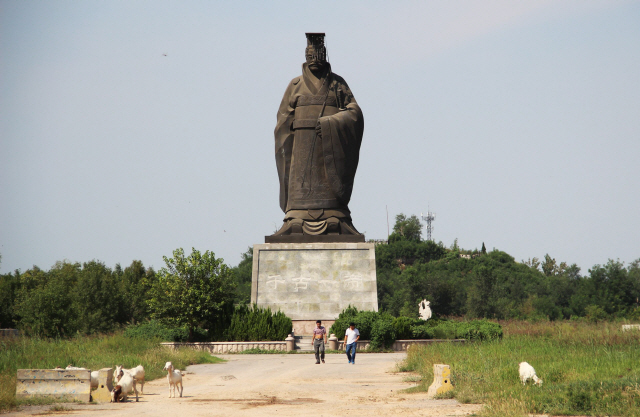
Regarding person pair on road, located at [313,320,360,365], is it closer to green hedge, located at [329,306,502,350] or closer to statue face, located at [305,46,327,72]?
green hedge, located at [329,306,502,350]

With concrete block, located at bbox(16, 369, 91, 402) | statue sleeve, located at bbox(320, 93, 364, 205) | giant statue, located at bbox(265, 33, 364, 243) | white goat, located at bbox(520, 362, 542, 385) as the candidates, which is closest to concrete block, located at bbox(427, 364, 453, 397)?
white goat, located at bbox(520, 362, 542, 385)

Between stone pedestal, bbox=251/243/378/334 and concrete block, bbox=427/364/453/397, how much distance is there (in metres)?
13.3

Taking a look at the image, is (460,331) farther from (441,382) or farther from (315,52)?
(315,52)

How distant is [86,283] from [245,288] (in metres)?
22.3

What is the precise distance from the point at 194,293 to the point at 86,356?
7.92m

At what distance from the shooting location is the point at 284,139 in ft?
92.6

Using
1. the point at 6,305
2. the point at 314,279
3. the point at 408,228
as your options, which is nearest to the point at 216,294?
the point at 314,279

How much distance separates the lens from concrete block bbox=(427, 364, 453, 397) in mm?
11828

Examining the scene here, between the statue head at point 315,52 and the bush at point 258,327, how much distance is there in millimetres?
9436

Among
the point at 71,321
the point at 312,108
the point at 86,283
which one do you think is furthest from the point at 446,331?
the point at 86,283

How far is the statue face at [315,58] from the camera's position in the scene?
27562 millimetres

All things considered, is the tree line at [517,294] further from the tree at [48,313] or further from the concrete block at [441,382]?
the concrete block at [441,382]

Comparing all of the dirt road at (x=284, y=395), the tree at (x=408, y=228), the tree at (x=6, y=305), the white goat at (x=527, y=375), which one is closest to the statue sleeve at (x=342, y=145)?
the dirt road at (x=284, y=395)

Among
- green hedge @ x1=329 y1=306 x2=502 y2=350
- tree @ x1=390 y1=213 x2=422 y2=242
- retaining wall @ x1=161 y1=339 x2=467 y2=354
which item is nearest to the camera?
green hedge @ x1=329 y1=306 x2=502 y2=350
